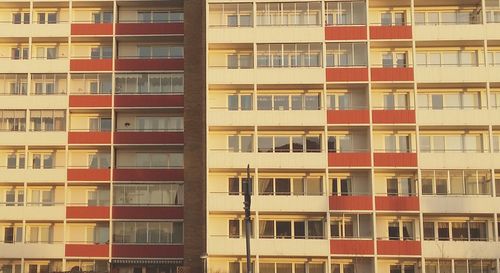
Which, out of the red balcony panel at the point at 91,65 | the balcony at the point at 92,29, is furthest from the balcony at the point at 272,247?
the balcony at the point at 92,29

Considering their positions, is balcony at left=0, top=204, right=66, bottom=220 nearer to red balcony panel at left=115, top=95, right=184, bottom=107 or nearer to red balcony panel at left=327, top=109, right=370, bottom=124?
red balcony panel at left=115, top=95, right=184, bottom=107

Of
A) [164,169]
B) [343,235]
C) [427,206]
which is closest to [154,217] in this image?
[164,169]

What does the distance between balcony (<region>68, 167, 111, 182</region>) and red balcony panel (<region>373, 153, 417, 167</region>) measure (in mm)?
20590

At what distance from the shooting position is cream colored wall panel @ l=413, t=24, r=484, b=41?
4903 centimetres

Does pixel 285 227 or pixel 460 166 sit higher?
pixel 460 166

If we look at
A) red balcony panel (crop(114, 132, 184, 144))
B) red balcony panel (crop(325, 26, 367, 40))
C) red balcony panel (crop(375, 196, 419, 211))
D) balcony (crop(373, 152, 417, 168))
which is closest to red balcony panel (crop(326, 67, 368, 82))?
red balcony panel (crop(325, 26, 367, 40))

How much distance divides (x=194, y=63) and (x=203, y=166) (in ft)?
28.1

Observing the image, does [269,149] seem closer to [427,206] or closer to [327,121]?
[327,121]

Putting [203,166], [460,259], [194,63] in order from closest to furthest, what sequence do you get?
[460,259] < [203,166] < [194,63]

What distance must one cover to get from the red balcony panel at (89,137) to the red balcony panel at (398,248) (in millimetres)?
22221

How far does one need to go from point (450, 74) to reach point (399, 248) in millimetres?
12165

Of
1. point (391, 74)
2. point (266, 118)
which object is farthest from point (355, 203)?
point (391, 74)

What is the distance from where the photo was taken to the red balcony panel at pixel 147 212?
5450cm

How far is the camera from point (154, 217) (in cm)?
5462
